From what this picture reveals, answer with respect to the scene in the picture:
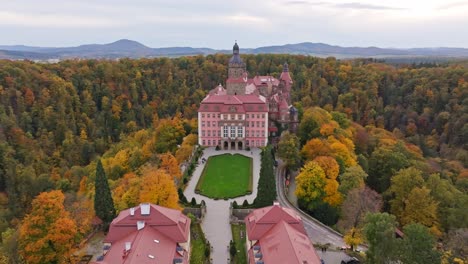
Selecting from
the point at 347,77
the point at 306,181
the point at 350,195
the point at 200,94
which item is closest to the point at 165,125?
the point at 306,181

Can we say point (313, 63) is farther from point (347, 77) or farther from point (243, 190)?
point (243, 190)

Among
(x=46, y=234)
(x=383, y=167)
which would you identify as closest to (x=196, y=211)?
(x=46, y=234)

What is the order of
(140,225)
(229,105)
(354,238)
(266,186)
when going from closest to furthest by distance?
(140,225), (354,238), (266,186), (229,105)

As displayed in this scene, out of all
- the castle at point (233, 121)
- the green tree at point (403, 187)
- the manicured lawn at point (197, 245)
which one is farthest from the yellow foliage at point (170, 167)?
the green tree at point (403, 187)

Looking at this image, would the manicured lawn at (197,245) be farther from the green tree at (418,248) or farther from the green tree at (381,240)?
the green tree at (418,248)

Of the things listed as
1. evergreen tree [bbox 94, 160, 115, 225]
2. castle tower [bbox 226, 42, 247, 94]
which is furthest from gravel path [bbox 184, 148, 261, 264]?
castle tower [bbox 226, 42, 247, 94]

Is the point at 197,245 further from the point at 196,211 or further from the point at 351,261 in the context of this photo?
the point at 351,261
